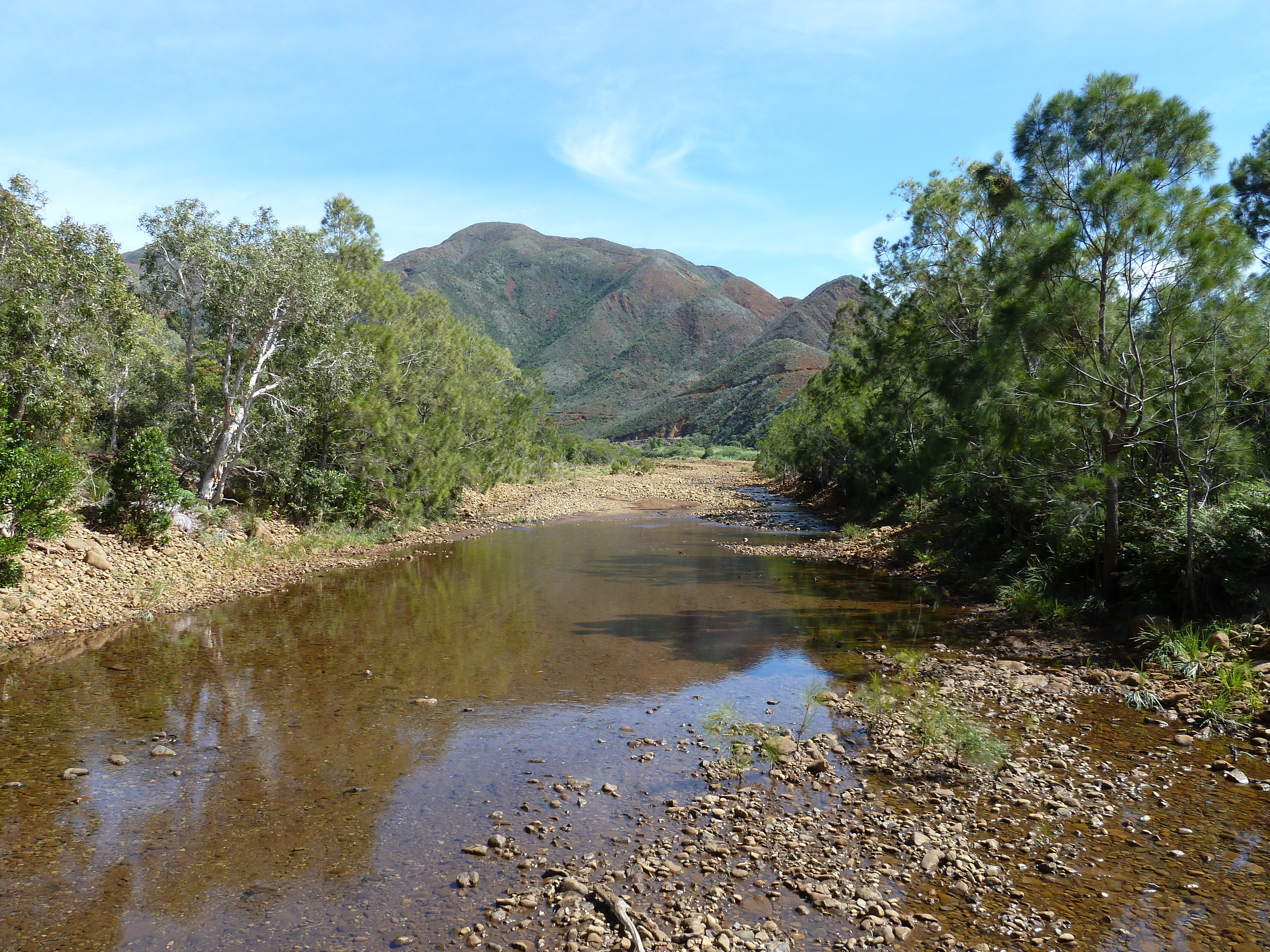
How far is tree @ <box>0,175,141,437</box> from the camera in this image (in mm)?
12922

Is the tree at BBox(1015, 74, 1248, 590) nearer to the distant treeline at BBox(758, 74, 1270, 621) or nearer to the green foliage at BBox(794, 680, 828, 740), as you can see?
the distant treeline at BBox(758, 74, 1270, 621)

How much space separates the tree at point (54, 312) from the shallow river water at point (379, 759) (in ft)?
17.5

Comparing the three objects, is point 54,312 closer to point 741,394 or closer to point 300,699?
point 300,699

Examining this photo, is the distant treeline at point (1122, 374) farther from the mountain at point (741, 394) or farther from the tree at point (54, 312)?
the mountain at point (741, 394)

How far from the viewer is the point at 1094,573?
12.9 meters

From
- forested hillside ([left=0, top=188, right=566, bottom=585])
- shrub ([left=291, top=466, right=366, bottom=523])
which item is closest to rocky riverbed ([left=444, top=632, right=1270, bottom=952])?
forested hillside ([left=0, top=188, right=566, bottom=585])

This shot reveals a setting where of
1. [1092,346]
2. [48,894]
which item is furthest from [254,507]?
[1092,346]

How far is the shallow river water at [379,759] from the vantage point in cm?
518

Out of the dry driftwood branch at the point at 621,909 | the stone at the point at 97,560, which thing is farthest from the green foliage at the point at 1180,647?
the stone at the point at 97,560

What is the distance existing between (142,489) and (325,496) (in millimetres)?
6989

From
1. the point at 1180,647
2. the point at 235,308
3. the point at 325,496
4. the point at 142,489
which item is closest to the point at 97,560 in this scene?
the point at 142,489

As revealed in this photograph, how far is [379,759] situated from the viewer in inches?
308

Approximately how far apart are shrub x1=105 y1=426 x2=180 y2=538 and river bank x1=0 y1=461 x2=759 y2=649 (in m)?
0.46

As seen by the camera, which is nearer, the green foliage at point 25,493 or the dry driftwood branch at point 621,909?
the dry driftwood branch at point 621,909
